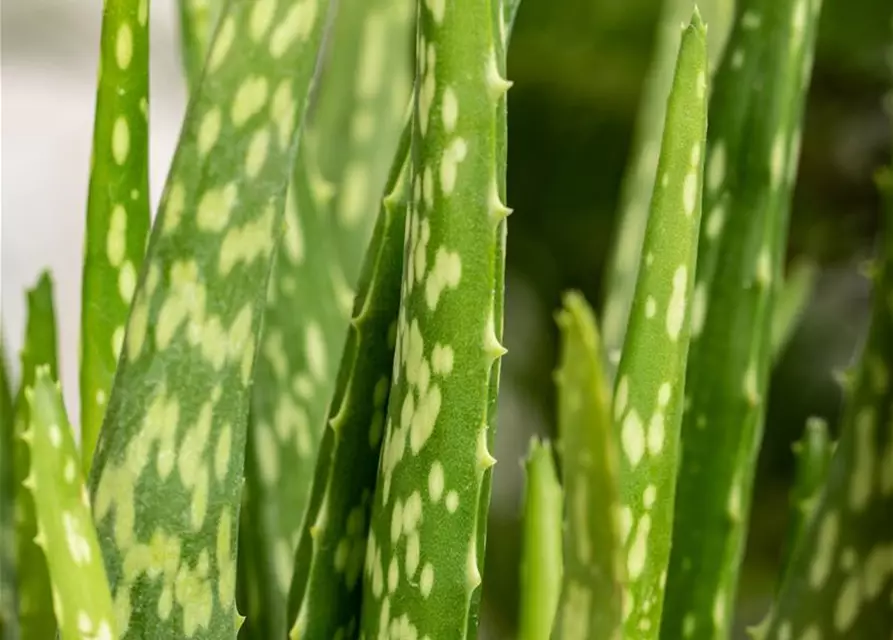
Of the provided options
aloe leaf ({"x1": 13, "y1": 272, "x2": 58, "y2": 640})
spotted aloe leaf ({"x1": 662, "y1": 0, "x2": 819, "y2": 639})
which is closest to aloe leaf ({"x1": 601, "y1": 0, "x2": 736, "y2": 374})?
spotted aloe leaf ({"x1": 662, "y1": 0, "x2": 819, "y2": 639})

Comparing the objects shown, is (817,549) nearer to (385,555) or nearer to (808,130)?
(385,555)

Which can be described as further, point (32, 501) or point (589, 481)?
point (32, 501)

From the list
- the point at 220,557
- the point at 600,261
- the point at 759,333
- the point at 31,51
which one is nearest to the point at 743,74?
the point at 759,333

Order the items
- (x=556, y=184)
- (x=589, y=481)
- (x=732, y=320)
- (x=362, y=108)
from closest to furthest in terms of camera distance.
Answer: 1. (x=589, y=481)
2. (x=732, y=320)
3. (x=362, y=108)
4. (x=556, y=184)

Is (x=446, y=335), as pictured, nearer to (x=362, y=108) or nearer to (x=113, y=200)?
(x=113, y=200)

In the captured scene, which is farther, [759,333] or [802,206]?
[802,206]

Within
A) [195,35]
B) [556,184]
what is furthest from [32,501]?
[556,184]

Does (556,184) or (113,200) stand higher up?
(556,184)
